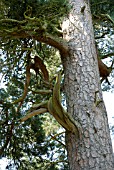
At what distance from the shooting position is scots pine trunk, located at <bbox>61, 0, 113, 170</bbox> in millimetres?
1793

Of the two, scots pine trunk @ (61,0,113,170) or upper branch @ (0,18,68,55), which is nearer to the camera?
scots pine trunk @ (61,0,113,170)

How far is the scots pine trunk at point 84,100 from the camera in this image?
1.79 meters

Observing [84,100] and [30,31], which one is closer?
[84,100]

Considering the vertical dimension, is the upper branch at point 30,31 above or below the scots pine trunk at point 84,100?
above

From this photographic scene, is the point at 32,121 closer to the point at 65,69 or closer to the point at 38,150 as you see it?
the point at 38,150

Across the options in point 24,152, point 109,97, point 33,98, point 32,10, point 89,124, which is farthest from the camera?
point 109,97

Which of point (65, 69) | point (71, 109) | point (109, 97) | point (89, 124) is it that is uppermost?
point (109, 97)

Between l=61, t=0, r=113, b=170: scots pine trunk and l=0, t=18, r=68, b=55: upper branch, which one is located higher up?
l=0, t=18, r=68, b=55: upper branch

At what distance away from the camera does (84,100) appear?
1982mm

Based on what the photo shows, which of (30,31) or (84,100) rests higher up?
(30,31)

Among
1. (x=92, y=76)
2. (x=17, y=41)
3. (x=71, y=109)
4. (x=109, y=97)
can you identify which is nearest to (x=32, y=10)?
(x=17, y=41)

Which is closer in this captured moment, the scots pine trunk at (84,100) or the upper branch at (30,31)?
the scots pine trunk at (84,100)

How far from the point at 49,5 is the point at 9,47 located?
65cm

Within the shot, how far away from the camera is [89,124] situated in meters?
1.88
